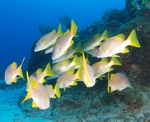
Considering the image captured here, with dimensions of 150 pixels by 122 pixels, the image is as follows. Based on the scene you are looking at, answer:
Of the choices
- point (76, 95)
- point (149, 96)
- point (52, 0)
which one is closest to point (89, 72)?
point (149, 96)

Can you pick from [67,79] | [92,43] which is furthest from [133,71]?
[67,79]

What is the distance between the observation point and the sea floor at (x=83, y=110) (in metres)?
→ 4.93

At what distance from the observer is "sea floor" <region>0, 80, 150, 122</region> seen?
493 cm

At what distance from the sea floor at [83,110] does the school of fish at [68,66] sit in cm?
96

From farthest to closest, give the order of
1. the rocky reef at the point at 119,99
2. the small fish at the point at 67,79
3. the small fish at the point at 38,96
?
the rocky reef at the point at 119,99 → the small fish at the point at 67,79 → the small fish at the point at 38,96

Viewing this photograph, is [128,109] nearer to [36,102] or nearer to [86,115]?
[86,115]

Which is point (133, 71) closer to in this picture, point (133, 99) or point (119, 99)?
point (119, 99)

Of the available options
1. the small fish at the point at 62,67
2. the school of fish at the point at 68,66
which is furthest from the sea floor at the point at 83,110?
the small fish at the point at 62,67

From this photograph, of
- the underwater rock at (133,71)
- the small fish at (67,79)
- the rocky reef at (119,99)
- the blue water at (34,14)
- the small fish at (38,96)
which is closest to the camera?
the small fish at (38,96)

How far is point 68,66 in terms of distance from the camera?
4426 mm

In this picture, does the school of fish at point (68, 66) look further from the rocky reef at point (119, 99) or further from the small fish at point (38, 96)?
the rocky reef at point (119, 99)

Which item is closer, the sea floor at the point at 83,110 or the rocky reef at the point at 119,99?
the sea floor at the point at 83,110

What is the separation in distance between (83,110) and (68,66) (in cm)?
217

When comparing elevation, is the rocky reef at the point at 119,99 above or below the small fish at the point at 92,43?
below
